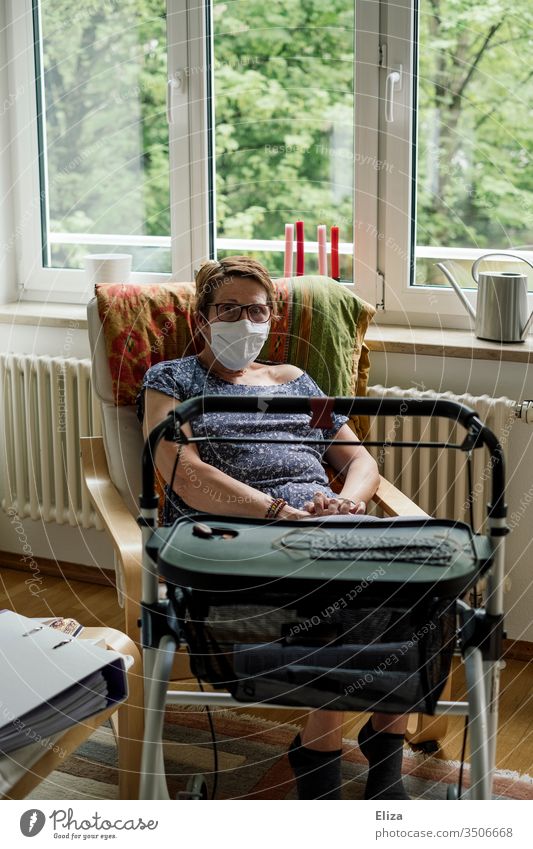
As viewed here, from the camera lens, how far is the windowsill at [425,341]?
2164 millimetres

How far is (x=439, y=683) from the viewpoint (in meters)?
1.28

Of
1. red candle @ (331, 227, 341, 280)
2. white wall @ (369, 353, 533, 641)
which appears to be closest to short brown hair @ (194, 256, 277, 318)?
red candle @ (331, 227, 341, 280)

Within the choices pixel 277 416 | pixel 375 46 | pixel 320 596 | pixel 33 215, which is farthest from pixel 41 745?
pixel 33 215

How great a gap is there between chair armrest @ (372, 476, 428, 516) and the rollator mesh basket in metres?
0.56

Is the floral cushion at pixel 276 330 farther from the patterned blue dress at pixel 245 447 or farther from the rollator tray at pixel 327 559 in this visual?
the rollator tray at pixel 327 559

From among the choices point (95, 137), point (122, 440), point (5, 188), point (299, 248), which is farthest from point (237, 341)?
point (5, 188)

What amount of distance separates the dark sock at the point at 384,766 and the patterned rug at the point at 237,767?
0.08m

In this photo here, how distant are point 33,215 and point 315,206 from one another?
2.75 feet

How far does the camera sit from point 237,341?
1838 millimetres

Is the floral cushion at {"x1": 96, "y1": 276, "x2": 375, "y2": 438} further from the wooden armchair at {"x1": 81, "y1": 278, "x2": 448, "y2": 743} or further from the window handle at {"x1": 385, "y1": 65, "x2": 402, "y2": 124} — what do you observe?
the window handle at {"x1": 385, "y1": 65, "x2": 402, "y2": 124}

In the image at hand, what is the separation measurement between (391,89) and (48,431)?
1211mm

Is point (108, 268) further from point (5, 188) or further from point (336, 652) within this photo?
point (336, 652)
